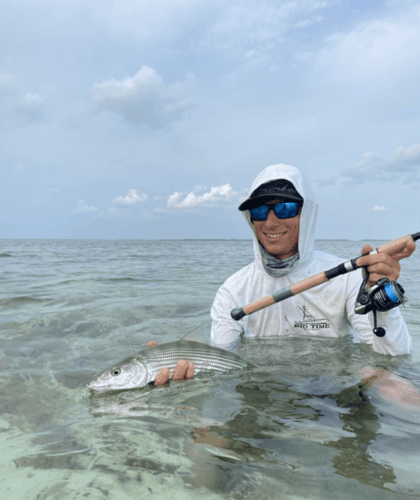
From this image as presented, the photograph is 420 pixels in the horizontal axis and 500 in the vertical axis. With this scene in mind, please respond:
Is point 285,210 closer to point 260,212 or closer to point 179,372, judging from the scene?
point 260,212

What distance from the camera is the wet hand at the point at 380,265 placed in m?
3.15

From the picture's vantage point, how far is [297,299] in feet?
14.1

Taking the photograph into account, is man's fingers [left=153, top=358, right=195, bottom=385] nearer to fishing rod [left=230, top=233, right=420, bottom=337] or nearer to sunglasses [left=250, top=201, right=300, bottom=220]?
fishing rod [left=230, top=233, right=420, bottom=337]

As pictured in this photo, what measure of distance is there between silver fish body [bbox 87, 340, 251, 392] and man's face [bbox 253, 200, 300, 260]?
1349 mm

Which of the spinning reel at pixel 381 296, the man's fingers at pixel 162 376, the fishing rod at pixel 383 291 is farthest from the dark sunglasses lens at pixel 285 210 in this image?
the man's fingers at pixel 162 376

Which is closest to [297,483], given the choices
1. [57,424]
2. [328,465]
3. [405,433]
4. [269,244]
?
[328,465]

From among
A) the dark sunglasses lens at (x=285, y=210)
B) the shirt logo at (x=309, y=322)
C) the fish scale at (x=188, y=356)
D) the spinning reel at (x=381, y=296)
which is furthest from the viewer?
the shirt logo at (x=309, y=322)

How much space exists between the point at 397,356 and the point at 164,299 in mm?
5552

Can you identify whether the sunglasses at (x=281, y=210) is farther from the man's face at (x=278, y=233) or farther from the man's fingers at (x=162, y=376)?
the man's fingers at (x=162, y=376)

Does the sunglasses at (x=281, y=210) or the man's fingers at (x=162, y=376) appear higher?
the sunglasses at (x=281, y=210)

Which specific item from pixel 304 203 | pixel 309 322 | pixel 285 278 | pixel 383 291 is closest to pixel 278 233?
pixel 304 203

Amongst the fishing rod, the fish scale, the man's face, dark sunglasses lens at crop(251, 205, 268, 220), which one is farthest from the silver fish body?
dark sunglasses lens at crop(251, 205, 268, 220)

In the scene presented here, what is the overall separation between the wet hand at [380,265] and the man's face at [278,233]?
3.49ft

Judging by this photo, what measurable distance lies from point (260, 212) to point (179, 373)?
190 cm
